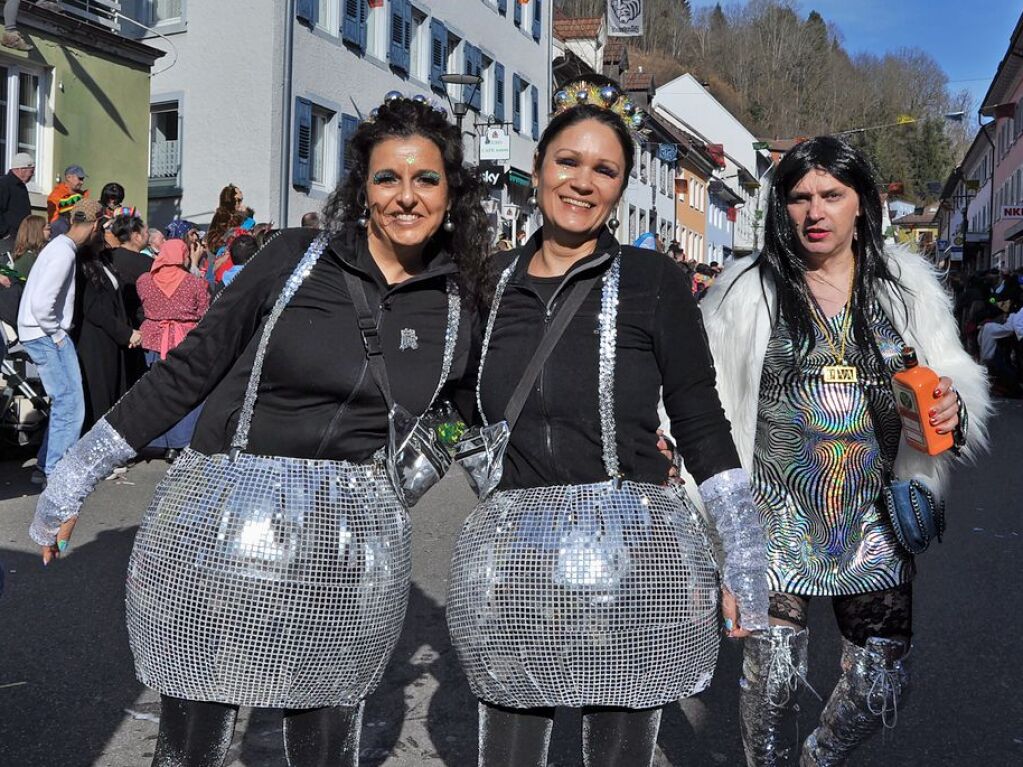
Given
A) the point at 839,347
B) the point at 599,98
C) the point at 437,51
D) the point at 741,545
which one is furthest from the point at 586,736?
the point at 437,51

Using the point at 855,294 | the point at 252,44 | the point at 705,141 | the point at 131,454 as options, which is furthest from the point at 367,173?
the point at 705,141

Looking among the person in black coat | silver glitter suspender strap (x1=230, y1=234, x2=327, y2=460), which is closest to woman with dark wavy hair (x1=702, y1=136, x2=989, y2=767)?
silver glitter suspender strap (x1=230, y1=234, x2=327, y2=460)

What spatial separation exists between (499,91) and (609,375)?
30.7 m

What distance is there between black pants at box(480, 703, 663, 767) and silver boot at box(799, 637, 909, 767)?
83 centimetres

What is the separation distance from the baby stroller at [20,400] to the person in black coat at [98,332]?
0.77m

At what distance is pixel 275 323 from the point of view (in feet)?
8.65

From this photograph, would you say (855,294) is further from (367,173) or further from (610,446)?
(367,173)

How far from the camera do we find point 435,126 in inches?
111

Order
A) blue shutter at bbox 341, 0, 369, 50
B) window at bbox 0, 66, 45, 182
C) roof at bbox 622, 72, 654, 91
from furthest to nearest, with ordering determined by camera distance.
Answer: roof at bbox 622, 72, 654, 91 → blue shutter at bbox 341, 0, 369, 50 → window at bbox 0, 66, 45, 182

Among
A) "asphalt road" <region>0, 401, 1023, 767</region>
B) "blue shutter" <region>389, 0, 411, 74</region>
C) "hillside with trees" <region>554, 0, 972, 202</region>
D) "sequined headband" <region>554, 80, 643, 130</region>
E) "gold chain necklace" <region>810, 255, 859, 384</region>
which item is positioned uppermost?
"hillside with trees" <region>554, 0, 972, 202</region>

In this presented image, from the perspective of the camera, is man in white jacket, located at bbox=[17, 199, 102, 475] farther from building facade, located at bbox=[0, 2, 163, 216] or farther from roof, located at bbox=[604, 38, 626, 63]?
roof, located at bbox=[604, 38, 626, 63]

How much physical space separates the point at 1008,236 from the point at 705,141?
88.2 ft

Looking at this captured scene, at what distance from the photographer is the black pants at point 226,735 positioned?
255 centimetres

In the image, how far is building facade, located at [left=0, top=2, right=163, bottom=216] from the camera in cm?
1638
